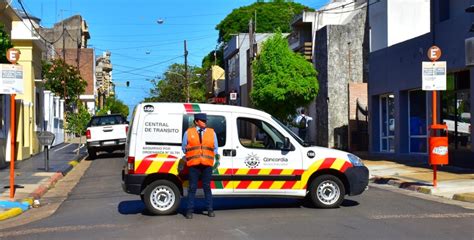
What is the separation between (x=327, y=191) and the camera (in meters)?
10.9

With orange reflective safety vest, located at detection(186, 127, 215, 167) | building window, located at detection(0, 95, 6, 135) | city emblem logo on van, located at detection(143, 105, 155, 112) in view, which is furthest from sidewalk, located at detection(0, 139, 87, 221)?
orange reflective safety vest, located at detection(186, 127, 215, 167)

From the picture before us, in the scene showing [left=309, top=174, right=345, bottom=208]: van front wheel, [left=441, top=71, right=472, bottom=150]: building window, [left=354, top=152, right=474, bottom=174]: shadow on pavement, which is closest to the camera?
[left=309, top=174, right=345, bottom=208]: van front wheel

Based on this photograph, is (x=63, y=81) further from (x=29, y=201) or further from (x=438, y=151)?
(x=438, y=151)

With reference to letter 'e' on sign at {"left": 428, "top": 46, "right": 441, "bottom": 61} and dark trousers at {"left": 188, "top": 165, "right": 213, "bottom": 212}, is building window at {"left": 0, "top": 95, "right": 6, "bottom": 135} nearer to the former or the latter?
dark trousers at {"left": 188, "top": 165, "right": 213, "bottom": 212}

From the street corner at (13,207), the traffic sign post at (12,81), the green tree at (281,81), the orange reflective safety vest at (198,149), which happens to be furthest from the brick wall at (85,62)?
the orange reflective safety vest at (198,149)

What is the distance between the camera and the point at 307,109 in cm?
3528

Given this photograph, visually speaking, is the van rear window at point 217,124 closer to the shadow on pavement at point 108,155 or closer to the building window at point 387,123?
the building window at point 387,123

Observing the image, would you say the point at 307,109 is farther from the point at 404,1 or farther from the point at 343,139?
the point at 404,1

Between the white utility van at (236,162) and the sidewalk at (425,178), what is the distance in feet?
10.9

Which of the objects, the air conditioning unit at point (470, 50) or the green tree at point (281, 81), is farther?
the green tree at point (281, 81)

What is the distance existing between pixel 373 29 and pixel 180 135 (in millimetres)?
19127

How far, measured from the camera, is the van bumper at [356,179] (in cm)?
1084

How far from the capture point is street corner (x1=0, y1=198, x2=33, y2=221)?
11.0m

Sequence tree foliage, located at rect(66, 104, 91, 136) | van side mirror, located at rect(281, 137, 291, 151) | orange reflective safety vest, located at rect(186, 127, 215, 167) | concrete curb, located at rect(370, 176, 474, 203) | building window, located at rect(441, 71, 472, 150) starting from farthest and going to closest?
tree foliage, located at rect(66, 104, 91, 136) < building window, located at rect(441, 71, 472, 150) < concrete curb, located at rect(370, 176, 474, 203) < van side mirror, located at rect(281, 137, 291, 151) < orange reflective safety vest, located at rect(186, 127, 215, 167)
